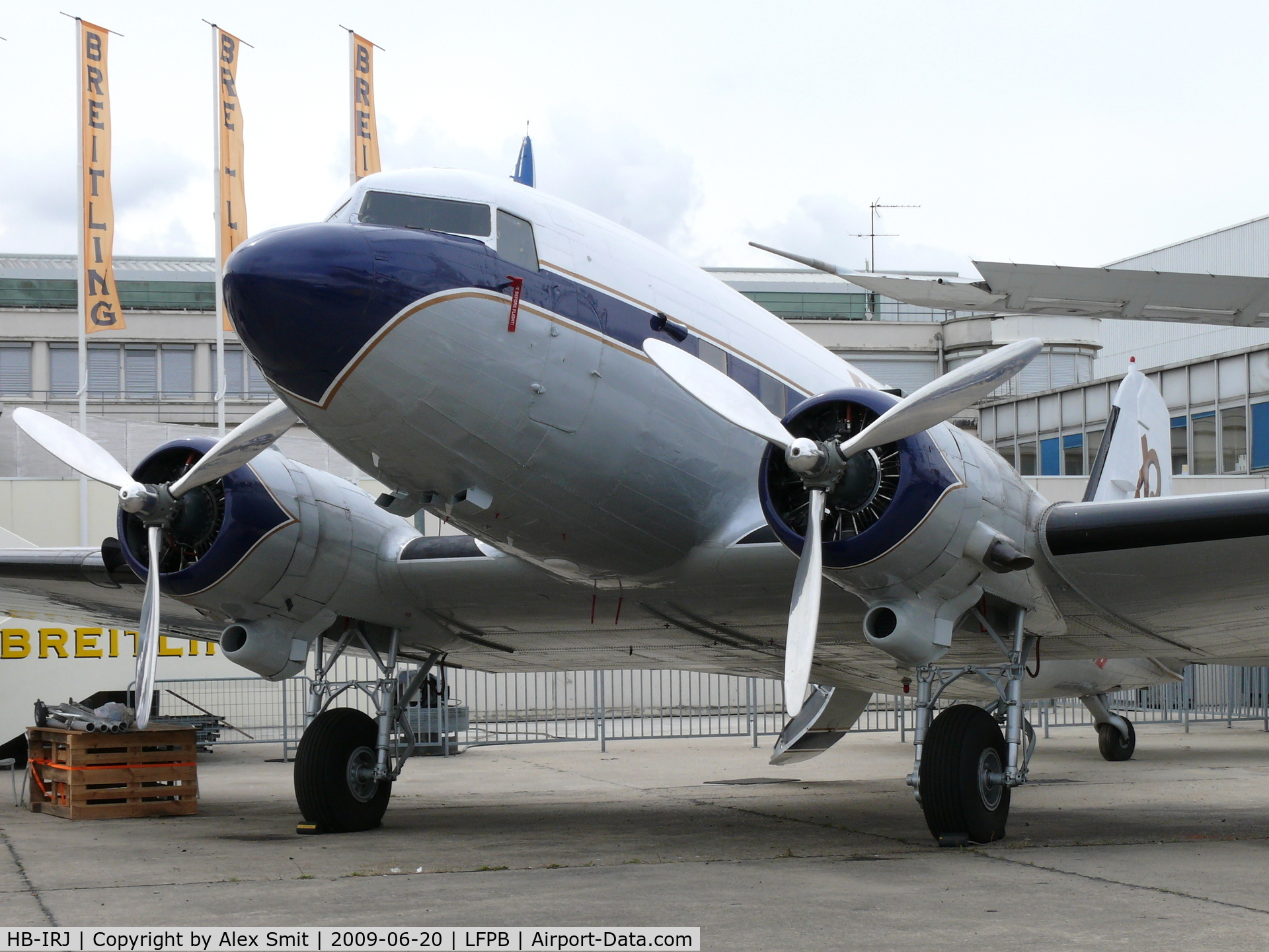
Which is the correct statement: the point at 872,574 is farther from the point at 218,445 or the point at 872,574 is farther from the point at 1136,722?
the point at 1136,722

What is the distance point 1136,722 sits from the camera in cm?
2589

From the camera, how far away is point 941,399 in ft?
25.9

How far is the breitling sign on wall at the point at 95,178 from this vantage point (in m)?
24.9

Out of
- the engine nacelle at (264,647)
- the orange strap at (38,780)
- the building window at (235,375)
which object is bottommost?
the orange strap at (38,780)

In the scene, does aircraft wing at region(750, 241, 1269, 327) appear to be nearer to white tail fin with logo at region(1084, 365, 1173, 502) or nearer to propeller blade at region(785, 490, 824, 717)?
white tail fin with logo at region(1084, 365, 1173, 502)

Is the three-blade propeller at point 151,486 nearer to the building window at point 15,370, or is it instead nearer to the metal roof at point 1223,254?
the building window at point 15,370

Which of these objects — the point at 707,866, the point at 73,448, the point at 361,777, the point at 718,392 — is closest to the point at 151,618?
the point at 73,448

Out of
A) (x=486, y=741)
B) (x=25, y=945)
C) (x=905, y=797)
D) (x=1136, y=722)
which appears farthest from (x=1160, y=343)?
(x=25, y=945)

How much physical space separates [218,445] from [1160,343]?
4166 centimetres

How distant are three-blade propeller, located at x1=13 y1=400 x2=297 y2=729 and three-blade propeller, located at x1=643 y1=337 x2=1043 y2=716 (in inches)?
123

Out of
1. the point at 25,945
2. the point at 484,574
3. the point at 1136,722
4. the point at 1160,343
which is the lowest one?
the point at 1136,722

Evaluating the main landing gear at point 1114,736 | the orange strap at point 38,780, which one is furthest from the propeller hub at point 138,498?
the main landing gear at point 1114,736

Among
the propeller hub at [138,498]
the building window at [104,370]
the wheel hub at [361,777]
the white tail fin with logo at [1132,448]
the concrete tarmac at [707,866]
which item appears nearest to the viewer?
the concrete tarmac at [707,866]

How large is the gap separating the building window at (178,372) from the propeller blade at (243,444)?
107 feet
